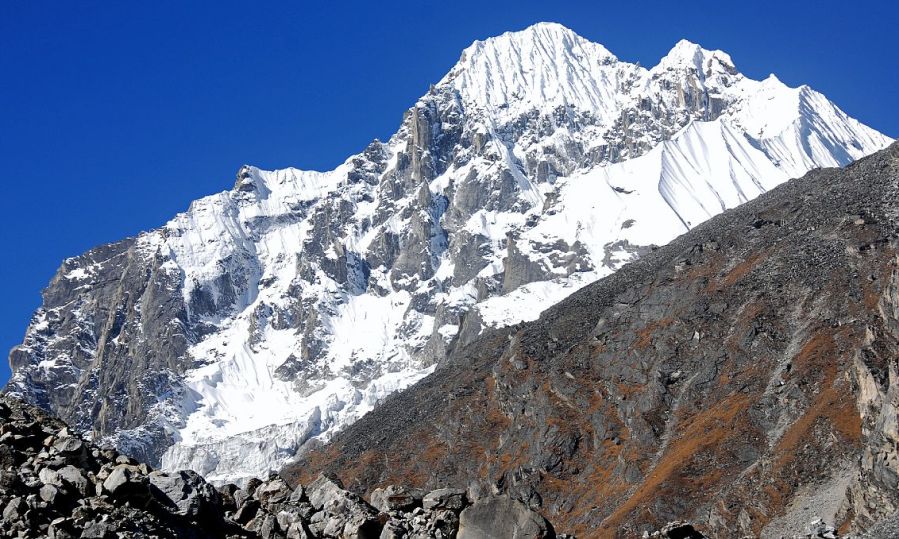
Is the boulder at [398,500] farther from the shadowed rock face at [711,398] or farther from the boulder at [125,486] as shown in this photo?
the shadowed rock face at [711,398]

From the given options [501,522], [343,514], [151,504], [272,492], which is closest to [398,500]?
[343,514]

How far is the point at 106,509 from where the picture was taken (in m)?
35.8

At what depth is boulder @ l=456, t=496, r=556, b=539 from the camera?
40281 millimetres

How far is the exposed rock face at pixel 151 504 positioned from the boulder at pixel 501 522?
77 mm

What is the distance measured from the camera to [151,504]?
3719 centimetres

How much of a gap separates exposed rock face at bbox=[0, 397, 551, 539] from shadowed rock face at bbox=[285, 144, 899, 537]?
2142 inches

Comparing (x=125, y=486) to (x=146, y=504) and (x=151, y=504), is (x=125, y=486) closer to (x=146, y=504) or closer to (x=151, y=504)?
(x=146, y=504)

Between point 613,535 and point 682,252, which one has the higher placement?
point 682,252

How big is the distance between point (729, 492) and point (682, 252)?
87.9 meters

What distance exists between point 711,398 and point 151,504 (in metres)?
118

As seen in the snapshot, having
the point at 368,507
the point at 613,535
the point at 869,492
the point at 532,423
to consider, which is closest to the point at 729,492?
the point at 613,535

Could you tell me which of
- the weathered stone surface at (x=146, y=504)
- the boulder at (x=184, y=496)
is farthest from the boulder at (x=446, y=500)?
the boulder at (x=184, y=496)

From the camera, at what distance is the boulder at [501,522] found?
4028 centimetres

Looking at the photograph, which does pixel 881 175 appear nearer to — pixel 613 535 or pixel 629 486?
pixel 629 486
